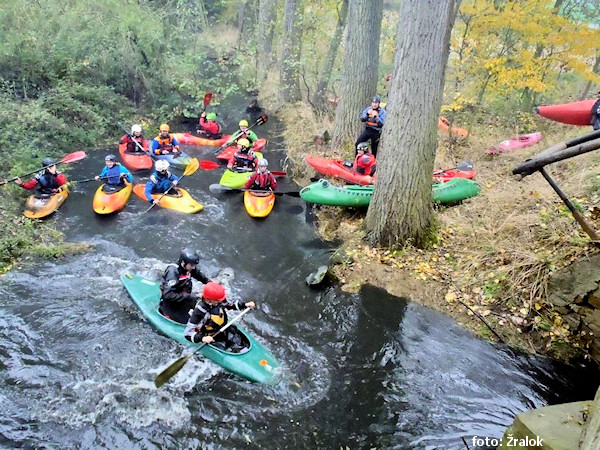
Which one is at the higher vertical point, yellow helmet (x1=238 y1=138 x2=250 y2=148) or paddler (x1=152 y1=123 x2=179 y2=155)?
yellow helmet (x1=238 y1=138 x2=250 y2=148)

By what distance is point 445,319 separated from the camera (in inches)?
230

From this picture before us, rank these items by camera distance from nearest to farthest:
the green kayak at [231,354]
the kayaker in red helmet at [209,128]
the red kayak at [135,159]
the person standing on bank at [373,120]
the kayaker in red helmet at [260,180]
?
the green kayak at [231,354], the person standing on bank at [373,120], the kayaker in red helmet at [260,180], the red kayak at [135,159], the kayaker in red helmet at [209,128]

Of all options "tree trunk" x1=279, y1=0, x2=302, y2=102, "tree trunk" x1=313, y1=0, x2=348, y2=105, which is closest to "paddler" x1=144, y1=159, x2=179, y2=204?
"tree trunk" x1=313, y1=0, x2=348, y2=105

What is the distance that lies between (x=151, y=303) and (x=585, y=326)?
17.8ft

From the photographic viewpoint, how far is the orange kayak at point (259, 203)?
9022 millimetres

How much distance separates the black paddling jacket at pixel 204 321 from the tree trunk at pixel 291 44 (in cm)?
1079

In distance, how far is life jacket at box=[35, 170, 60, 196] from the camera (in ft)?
28.8

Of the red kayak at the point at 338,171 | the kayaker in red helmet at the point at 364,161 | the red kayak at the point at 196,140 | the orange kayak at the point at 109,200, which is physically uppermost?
the kayaker in red helmet at the point at 364,161

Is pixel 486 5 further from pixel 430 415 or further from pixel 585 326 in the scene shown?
pixel 430 415

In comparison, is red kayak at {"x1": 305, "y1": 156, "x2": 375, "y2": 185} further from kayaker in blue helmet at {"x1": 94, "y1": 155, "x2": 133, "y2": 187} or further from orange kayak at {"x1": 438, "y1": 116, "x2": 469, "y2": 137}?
kayaker in blue helmet at {"x1": 94, "y1": 155, "x2": 133, "y2": 187}

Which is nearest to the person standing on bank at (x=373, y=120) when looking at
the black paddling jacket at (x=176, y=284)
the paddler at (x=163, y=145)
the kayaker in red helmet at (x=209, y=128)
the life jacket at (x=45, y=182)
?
the paddler at (x=163, y=145)

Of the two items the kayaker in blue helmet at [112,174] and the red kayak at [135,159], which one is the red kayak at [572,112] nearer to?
the kayaker in blue helmet at [112,174]

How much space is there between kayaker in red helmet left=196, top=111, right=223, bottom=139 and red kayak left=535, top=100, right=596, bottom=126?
9756 mm

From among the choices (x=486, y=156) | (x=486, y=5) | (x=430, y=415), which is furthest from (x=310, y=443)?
(x=486, y=5)
